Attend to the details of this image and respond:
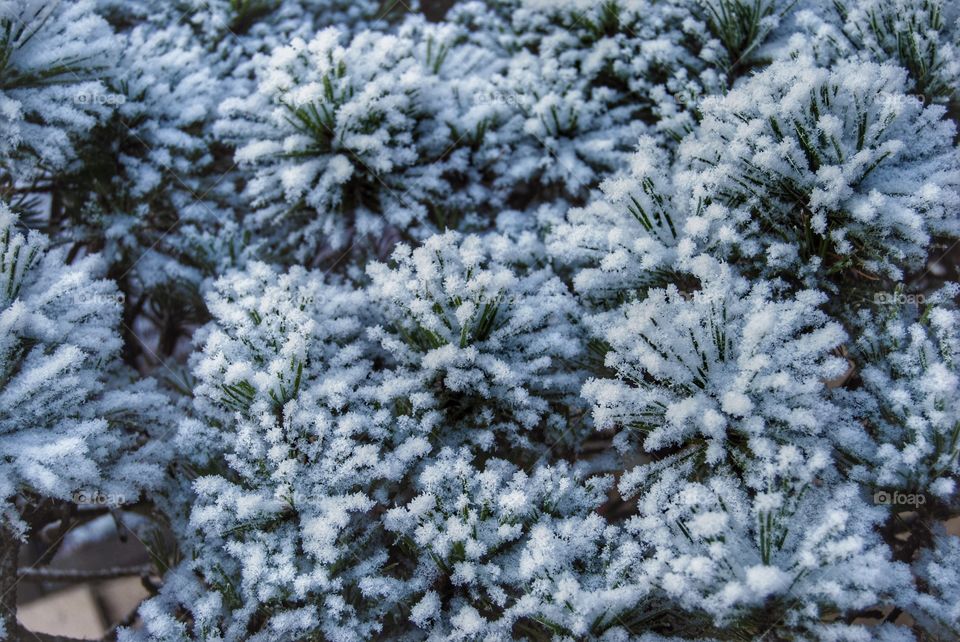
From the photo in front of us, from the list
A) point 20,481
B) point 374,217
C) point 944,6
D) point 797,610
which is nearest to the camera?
point 797,610

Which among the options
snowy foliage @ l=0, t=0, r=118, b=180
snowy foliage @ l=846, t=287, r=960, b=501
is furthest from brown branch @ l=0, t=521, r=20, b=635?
snowy foliage @ l=846, t=287, r=960, b=501

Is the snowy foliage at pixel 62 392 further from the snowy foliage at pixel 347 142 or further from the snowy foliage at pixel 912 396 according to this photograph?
the snowy foliage at pixel 912 396

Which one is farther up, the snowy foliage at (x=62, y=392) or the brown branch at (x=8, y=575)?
the snowy foliage at (x=62, y=392)

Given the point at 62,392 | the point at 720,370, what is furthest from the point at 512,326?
the point at 62,392

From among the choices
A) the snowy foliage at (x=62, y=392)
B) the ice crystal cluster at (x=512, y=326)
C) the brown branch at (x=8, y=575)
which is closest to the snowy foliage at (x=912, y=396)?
the ice crystal cluster at (x=512, y=326)

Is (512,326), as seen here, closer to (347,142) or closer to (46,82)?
(347,142)

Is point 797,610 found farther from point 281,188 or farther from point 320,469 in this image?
point 281,188

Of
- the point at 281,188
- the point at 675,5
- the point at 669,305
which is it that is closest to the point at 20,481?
the point at 281,188

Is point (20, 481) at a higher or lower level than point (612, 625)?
higher

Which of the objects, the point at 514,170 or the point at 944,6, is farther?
the point at 514,170
